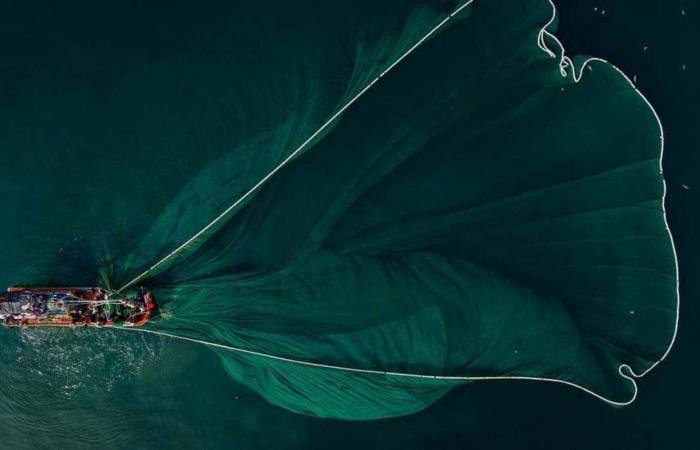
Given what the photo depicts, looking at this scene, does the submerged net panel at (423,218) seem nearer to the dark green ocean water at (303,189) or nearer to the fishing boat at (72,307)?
the dark green ocean water at (303,189)

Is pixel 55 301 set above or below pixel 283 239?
above

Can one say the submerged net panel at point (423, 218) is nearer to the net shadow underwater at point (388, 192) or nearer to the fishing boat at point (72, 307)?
the net shadow underwater at point (388, 192)

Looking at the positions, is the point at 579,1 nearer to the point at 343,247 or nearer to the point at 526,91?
the point at 526,91

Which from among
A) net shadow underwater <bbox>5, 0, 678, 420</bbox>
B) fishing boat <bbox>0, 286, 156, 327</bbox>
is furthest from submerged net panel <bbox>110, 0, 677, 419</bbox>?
fishing boat <bbox>0, 286, 156, 327</bbox>

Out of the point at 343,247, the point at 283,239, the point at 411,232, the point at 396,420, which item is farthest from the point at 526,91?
the point at 396,420

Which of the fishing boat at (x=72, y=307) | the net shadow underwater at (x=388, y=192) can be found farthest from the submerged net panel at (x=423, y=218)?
the fishing boat at (x=72, y=307)

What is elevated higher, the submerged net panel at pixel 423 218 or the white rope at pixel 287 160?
the white rope at pixel 287 160

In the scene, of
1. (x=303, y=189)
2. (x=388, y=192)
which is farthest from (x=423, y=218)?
(x=303, y=189)
